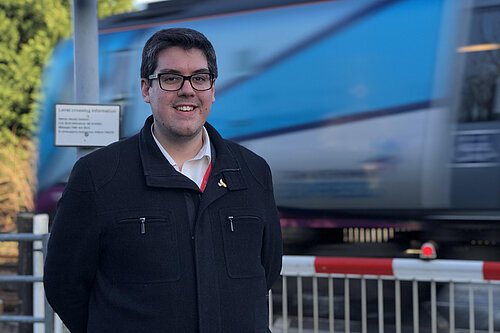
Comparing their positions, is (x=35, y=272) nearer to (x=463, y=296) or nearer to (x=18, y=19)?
→ (x=463, y=296)

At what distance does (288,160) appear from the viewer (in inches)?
280

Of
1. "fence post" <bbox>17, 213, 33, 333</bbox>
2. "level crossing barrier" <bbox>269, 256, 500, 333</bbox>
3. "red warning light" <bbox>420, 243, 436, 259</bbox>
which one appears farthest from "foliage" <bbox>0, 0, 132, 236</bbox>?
"red warning light" <bbox>420, 243, 436, 259</bbox>

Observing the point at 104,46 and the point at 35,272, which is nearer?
the point at 35,272

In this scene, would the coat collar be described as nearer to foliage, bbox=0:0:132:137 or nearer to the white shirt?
the white shirt

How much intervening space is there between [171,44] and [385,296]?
251 centimetres

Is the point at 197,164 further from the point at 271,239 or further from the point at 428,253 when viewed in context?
the point at 428,253

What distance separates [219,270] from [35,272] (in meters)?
2.61

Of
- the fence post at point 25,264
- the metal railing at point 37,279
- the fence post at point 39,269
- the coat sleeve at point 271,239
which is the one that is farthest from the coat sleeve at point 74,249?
the fence post at point 25,264

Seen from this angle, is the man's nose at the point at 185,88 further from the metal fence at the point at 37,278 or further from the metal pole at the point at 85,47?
the metal fence at the point at 37,278

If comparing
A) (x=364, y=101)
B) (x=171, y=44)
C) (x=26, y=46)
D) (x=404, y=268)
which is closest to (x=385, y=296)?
(x=404, y=268)

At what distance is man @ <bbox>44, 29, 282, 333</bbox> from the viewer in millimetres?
1802

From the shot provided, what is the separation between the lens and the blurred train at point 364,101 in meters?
6.33

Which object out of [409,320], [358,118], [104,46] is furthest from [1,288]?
[409,320]

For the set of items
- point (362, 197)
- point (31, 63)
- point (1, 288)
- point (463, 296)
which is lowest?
point (1, 288)
